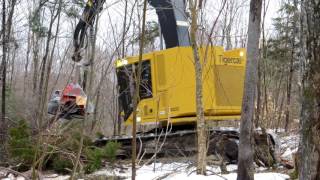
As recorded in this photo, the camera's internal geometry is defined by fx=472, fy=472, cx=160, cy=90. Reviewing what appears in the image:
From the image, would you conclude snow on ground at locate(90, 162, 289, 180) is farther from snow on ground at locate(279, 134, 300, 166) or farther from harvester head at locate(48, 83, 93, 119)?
harvester head at locate(48, 83, 93, 119)

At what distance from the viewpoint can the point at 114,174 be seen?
374 inches

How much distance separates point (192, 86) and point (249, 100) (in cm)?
269

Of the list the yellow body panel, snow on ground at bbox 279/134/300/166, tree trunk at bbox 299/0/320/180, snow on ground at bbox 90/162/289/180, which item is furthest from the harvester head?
tree trunk at bbox 299/0/320/180

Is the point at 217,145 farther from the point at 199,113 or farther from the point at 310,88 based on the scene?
the point at 310,88

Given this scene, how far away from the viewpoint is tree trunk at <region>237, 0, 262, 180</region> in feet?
24.4

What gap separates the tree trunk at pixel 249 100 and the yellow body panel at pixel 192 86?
218 cm

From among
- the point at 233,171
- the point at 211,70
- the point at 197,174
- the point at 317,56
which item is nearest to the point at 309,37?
the point at 317,56

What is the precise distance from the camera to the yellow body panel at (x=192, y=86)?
10.2 m

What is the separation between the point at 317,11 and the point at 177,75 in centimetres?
790

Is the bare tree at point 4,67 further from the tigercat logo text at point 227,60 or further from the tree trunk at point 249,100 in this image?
the tree trunk at point 249,100

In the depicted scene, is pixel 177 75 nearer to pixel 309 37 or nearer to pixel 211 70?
pixel 211 70

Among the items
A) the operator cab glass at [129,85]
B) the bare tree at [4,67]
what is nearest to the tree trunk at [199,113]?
the operator cab glass at [129,85]

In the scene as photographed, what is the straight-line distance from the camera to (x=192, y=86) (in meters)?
10.2

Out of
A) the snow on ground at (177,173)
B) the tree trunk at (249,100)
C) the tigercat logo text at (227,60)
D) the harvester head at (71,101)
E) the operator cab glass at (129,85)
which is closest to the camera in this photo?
the tree trunk at (249,100)
